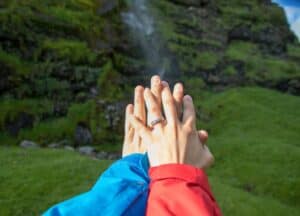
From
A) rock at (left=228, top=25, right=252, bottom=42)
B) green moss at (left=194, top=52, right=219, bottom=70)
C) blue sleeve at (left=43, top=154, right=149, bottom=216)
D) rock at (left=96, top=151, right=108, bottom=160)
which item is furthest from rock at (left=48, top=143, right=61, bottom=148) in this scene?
rock at (left=228, top=25, right=252, bottom=42)

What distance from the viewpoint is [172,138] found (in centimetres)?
165

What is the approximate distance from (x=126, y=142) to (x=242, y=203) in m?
8.73

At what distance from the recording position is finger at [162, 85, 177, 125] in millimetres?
1669

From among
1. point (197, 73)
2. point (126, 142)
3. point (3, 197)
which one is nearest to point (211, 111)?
point (197, 73)

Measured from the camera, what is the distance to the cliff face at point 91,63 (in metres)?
16.0

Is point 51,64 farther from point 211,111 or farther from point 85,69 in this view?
point 211,111

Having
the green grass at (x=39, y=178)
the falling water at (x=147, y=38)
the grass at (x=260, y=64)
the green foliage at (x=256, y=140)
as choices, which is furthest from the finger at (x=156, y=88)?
the grass at (x=260, y=64)

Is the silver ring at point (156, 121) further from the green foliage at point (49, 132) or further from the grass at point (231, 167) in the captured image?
the green foliage at point (49, 132)

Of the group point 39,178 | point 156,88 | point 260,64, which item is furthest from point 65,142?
point 260,64

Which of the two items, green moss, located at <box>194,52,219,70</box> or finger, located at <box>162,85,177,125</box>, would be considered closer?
finger, located at <box>162,85,177,125</box>

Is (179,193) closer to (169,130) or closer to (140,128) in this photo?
(169,130)

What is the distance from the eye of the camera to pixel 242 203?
33.8 feet

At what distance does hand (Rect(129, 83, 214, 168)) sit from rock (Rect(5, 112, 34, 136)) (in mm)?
14046

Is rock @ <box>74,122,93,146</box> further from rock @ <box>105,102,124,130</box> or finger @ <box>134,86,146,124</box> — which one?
finger @ <box>134,86,146,124</box>
